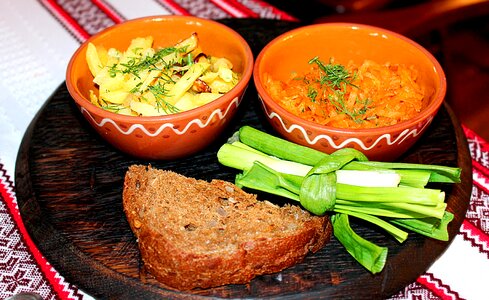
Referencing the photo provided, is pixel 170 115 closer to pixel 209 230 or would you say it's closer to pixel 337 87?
pixel 209 230

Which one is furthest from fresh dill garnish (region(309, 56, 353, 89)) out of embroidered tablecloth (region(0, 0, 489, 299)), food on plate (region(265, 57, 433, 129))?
embroidered tablecloth (region(0, 0, 489, 299))

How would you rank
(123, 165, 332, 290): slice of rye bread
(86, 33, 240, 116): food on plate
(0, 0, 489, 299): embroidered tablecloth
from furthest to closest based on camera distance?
(86, 33, 240, 116): food on plate < (0, 0, 489, 299): embroidered tablecloth < (123, 165, 332, 290): slice of rye bread

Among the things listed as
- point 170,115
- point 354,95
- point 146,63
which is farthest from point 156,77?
point 354,95

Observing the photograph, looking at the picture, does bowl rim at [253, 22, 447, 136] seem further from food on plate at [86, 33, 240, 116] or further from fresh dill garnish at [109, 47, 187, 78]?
fresh dill garnish at [109, 47, 187, 78]

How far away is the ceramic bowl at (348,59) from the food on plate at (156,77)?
236 millimetres

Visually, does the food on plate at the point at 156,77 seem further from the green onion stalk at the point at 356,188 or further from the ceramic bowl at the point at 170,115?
the green onion stalk at the point at 356,188

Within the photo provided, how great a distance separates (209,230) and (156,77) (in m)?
0.82

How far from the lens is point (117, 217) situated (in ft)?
8.04

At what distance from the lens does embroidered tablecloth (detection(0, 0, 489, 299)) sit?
2342 millimetres

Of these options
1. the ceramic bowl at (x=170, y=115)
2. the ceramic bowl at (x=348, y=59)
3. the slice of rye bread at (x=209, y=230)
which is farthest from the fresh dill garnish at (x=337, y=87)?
the slice of rye bread at (x=209, y=230)

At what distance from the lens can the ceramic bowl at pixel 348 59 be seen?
244 cm

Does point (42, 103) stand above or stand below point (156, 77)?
below

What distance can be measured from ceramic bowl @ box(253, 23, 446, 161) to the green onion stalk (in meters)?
0.08

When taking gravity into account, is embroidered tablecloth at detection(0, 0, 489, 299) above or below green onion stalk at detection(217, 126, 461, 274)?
below
